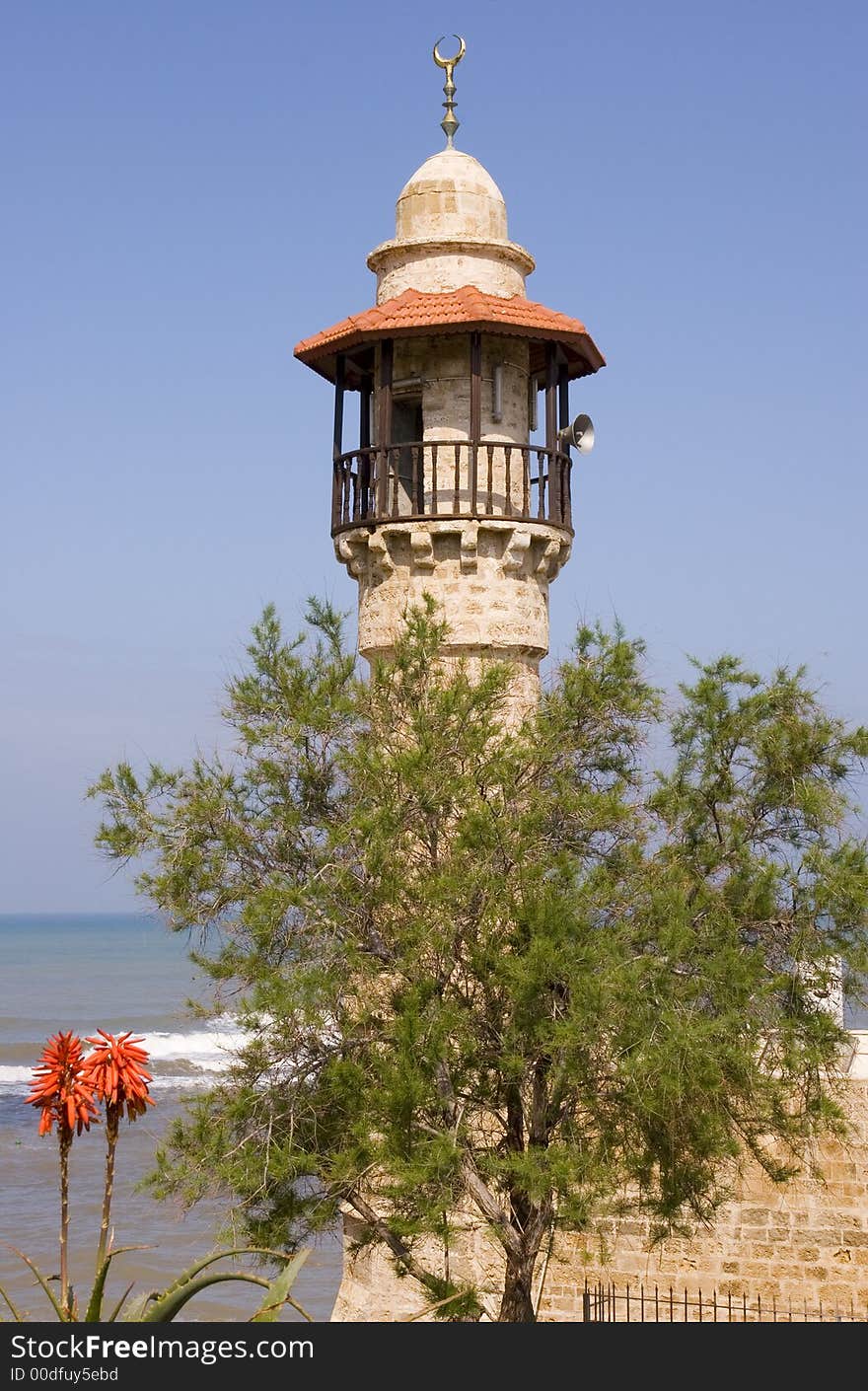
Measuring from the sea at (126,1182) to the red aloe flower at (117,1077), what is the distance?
83.6 inches

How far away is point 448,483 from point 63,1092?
1043 centimetres

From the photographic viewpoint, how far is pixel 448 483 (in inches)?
603

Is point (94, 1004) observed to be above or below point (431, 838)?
below

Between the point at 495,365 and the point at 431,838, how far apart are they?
5.82 m

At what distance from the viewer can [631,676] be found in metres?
12.6

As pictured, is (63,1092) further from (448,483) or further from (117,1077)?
(448,483)

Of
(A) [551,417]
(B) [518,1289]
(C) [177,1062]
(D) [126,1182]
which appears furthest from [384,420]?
(C) [177,1062]

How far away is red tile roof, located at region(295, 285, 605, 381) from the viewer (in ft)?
48.1

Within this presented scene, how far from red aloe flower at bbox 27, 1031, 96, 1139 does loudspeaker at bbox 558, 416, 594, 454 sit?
11.2m

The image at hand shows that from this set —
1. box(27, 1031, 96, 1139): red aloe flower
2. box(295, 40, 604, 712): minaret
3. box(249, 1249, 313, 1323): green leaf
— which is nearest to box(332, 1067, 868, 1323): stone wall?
box(295, 40, 604, 712): minaret

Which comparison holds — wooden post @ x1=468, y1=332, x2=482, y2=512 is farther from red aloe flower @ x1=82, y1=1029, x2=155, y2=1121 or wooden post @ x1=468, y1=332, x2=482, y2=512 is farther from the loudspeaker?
red aloe flower @ x1=82, y1=1029, x2=155, y2=1121

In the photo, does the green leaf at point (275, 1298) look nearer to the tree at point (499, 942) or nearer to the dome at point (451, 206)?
the tree at point (499, 942)
